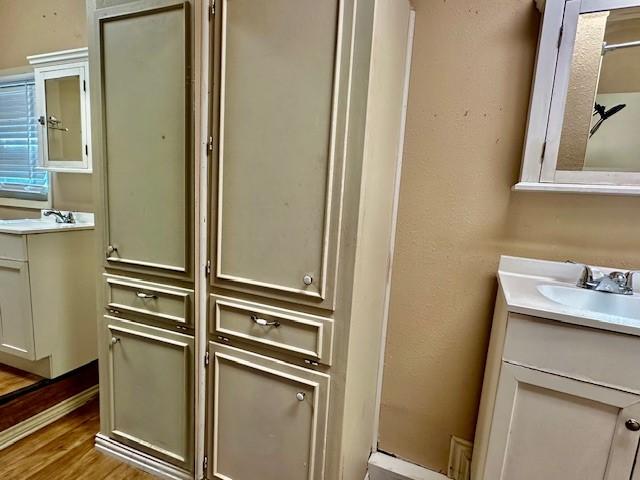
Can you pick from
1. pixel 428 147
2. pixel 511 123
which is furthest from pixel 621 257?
pixel 428 147

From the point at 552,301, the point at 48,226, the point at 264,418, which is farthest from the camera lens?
the point at 48,226

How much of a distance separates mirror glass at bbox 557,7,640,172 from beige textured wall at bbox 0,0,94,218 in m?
2.33

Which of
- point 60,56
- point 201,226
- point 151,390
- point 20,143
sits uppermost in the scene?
point 60,56

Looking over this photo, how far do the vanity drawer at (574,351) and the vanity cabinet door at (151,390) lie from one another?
1021 mm

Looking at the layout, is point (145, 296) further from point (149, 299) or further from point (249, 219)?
point (249, 219)

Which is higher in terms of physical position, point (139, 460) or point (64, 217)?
point (64, 217)

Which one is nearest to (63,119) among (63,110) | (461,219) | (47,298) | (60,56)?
(63,110)

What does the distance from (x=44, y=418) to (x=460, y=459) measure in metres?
1.85

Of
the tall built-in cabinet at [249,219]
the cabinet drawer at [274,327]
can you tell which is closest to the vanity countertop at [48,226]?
the tall built-in cabinet at [249,219]

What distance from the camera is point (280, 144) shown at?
1.01 metres

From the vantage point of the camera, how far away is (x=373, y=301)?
47.6 inches

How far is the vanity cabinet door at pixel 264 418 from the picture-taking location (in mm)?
1062

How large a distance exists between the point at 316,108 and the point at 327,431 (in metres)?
0.95

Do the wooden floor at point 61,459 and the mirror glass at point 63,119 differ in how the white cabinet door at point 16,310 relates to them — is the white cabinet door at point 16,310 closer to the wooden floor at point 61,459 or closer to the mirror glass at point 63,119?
the wooden floor at point 61,459
